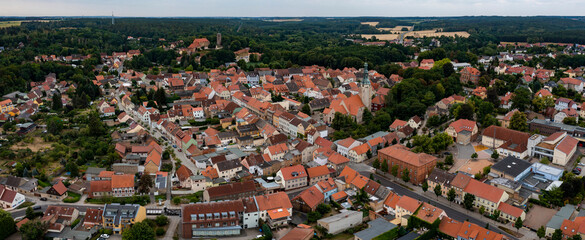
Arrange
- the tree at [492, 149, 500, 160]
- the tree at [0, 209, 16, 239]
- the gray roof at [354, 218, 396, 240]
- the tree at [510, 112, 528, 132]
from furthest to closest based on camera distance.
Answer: the tree at [510, 112, 528, 132], the tree at [492, 149, 500, 160], the tree at [0, 209, 16, 239], the gray roof at [354, 218, 396, 240]

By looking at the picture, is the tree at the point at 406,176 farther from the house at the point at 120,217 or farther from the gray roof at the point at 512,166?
the house at the point at 120,217

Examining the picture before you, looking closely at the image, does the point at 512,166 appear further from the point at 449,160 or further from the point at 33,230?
the point at 33,230

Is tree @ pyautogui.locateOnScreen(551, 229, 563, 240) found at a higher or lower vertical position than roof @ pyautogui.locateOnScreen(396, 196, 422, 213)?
lower

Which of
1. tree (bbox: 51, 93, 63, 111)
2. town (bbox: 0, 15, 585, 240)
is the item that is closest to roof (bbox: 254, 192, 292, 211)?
town (bbox: 0, 15, 585, 240)

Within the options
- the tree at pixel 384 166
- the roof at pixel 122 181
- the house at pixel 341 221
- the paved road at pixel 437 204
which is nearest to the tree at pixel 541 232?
the paved road at pixel 437 204

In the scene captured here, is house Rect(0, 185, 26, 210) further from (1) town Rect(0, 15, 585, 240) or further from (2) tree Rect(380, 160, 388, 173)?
(2) tree Rect(380, 160, 388, 173)

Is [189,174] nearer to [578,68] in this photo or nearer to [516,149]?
[516,149]
